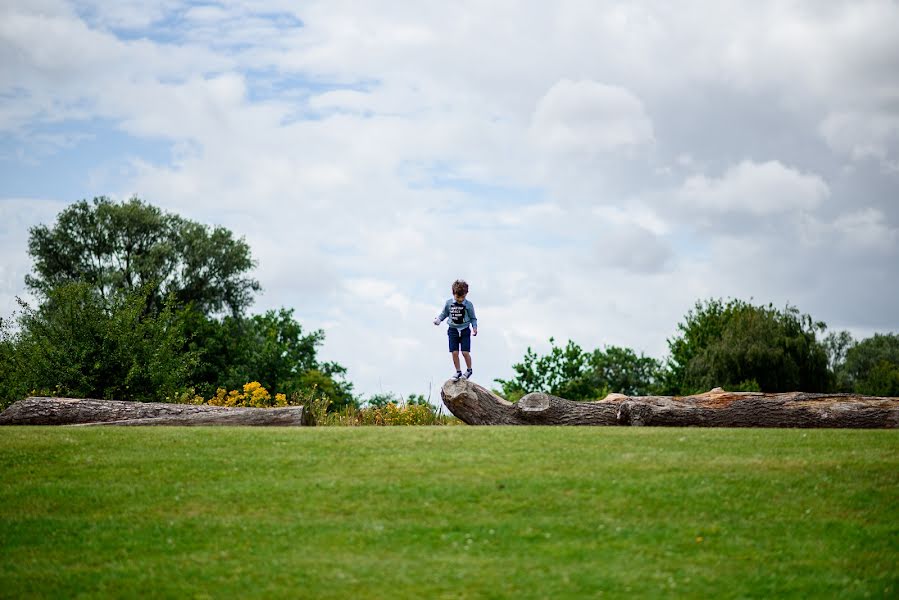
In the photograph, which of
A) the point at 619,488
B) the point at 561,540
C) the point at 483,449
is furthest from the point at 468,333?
the point at 561,540

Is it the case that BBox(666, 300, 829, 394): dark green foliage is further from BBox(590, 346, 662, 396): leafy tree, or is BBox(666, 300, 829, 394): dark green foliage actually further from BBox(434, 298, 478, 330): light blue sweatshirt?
BBox(434, 298, 478, 330): light blue sweatshirt

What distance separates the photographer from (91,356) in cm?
2919

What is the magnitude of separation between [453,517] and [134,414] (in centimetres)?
1282

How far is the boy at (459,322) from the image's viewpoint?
72.1 feet

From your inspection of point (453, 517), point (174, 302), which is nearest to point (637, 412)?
point (453, 517)

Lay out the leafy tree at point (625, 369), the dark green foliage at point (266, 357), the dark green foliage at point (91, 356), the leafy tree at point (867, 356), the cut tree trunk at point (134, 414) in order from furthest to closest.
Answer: the leafy tree at point (867, 356) < the leafy tree at point (625, 369) < the dark green foliage at point (266, 357) < the dark green foliage at point (91, 356) < the cut tree trunk at point (134, 414)

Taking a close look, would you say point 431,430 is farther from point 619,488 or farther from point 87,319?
point 87,319

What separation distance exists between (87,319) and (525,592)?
22829 millimetres

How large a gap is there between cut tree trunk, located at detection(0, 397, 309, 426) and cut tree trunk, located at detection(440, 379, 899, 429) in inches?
159

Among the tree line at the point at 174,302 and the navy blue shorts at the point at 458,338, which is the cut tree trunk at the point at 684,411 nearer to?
the navy blue shorts at the point at 458,338

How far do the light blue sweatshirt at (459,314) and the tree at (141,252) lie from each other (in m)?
45.2

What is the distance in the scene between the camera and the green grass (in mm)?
10641

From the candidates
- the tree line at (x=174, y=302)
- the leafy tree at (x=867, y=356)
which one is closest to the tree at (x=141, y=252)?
the tree line at (x=174, y=302)

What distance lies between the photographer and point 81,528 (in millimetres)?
12695
